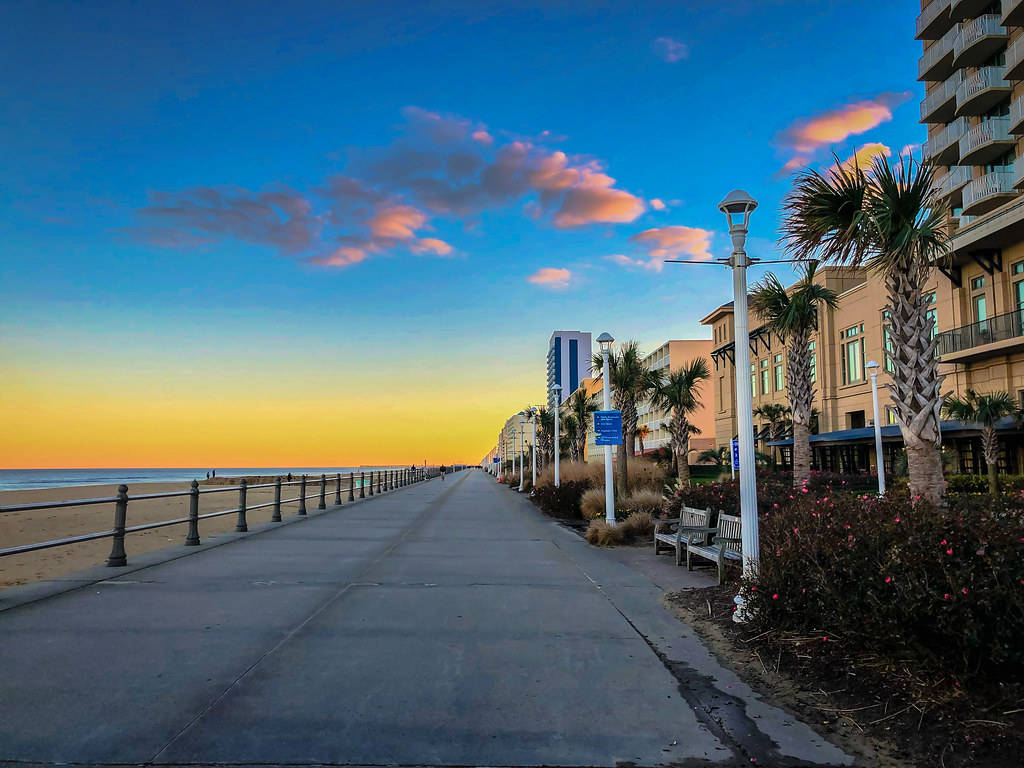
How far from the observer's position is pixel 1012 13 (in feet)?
118

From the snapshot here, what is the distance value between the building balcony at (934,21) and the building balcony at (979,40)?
2810 millimetres

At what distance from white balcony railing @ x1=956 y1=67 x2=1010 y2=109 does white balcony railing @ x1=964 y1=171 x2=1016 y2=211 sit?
462 centimetres

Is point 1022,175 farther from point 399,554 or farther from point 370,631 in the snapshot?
point 370,631

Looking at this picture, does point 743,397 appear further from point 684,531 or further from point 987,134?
point 987,134

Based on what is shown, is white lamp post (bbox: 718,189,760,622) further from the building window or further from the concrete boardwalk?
the building window

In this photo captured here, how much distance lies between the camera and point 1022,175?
36.0 metres

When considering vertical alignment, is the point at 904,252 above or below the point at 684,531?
above

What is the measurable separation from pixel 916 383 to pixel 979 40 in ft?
138

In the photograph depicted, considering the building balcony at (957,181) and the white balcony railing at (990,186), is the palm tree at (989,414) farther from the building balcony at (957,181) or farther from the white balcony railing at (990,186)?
the building balcony at (957,181)

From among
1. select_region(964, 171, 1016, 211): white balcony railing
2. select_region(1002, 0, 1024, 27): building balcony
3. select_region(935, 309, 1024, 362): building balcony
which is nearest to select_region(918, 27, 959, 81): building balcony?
select_region(1002, 0, 1024, 27): building balcony

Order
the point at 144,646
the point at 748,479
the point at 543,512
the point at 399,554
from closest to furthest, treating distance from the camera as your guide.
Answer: the point at 144,646 < the point at 748,479 < the point at 399,554 < the point at 543,512

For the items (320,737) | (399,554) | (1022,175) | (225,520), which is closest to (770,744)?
(320,737)

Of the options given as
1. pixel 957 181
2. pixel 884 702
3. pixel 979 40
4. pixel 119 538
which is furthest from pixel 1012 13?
pixel 119 538

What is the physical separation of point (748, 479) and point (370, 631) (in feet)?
14.1
